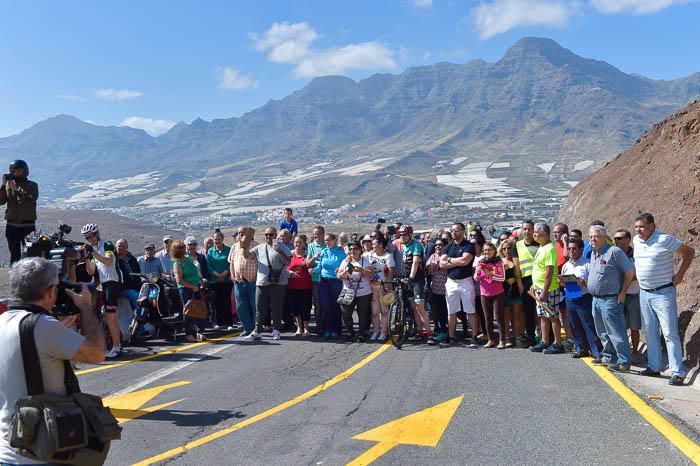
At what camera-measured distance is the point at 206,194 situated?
646 ft

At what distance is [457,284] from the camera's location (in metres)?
10.1

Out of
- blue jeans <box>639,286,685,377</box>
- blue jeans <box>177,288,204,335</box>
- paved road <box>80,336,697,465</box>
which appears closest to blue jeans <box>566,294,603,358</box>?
paved road <box>80,336,697,465</box>

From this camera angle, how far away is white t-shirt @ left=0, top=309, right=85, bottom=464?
306cm

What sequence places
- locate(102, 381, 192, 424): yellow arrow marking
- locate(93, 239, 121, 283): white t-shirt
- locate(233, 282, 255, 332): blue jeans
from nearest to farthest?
locate(102, 381, 192, 424): yellow arrow marking
locate(93, 239, 121, 283): white t-shirt
locate(233, 282, 255, 332): blue jeans

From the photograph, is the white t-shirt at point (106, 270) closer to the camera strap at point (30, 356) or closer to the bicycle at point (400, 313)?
the bicycle at point (400, 313)

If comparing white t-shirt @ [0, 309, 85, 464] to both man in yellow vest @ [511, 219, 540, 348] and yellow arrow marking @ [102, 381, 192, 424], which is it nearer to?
yellow arrow marking @ [102, 381, 192, 424]

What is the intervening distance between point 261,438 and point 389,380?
2498 millimetres

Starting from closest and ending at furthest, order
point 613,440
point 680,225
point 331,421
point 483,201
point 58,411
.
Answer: point 58,411 < point 613,440 < point 331,421 < point 680,225 < point 483,201

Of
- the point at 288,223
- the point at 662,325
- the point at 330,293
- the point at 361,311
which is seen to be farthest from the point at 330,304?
the point at 662,325

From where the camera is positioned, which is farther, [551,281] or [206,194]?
[206,194]

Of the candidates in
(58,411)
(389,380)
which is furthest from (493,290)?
(58,411)

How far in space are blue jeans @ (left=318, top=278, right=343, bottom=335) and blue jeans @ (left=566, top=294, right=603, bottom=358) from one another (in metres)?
4.10

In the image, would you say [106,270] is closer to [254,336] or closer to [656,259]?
[254,336]

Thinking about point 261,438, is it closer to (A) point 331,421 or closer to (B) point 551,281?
(A) point 331,421
